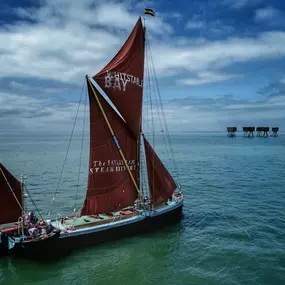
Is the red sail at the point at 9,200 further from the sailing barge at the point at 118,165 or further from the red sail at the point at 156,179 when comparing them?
the red sail at the point at 156,179

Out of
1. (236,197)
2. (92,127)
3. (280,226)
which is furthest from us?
(236,197)

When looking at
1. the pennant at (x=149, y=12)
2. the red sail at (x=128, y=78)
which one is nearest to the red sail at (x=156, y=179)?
the red sail at (x=128, y=78)

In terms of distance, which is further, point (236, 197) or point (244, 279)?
point (236, 197)

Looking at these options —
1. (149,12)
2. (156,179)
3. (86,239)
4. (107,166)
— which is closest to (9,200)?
(86,239)

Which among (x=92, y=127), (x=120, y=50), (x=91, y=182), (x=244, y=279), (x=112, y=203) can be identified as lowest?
(x=244, y=279)

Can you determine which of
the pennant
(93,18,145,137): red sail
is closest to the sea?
(93,18,145,137): red sail

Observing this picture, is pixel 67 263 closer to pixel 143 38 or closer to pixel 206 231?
pixel 206 231

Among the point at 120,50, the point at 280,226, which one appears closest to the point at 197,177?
the point at 280,226
